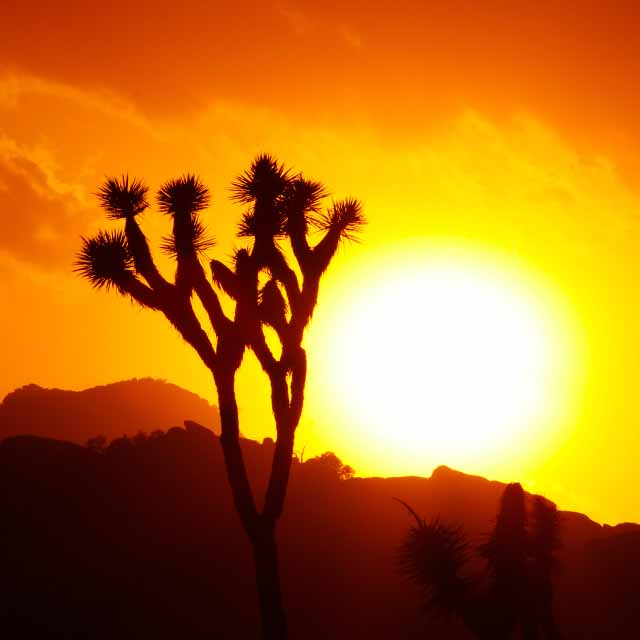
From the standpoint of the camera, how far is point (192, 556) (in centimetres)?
3262

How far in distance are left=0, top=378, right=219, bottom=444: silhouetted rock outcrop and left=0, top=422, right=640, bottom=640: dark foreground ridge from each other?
61906 millimetres

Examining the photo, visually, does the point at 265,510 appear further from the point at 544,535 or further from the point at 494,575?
the point at 544,535

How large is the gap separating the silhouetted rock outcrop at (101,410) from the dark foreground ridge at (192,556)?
6191 centimetres

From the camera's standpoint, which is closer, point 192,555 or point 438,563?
point 438,563

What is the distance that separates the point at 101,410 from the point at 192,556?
8137cm

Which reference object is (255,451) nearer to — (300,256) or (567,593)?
(567,593)

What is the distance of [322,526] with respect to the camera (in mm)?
37125

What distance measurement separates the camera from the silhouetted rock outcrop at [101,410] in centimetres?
9716

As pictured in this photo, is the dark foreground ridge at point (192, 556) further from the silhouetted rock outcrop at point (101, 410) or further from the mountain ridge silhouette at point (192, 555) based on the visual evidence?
the silhouetted rock outcrop at point (101, 410)

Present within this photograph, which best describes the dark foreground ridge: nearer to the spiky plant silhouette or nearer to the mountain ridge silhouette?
the mountain ridge silhouette

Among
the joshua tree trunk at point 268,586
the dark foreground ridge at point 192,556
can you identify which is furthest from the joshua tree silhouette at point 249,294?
the dark foreground ridge at point 192,556

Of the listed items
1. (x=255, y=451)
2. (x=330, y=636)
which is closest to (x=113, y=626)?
(x=330, y=636)

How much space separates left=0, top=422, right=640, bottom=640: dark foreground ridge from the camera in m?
28.8

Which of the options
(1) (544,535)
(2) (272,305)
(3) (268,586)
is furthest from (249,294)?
(1) (544,535)
